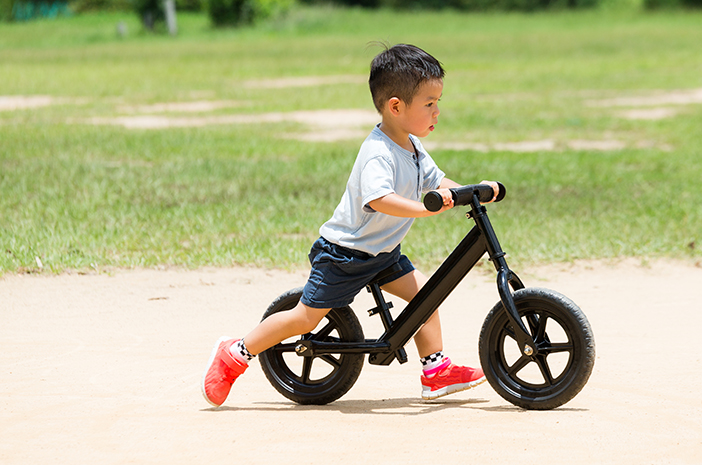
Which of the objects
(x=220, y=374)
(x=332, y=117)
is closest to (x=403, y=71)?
(x=220, y=374)

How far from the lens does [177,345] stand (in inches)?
192

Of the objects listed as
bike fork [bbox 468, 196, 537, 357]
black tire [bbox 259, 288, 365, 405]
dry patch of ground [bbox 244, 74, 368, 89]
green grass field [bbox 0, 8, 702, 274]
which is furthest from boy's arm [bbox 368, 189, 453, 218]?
dry patch of ground [bbox 244, 74, 368, 89]

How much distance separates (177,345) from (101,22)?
4992 centimetres

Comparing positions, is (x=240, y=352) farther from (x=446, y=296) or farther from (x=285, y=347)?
(x=446, y=296)

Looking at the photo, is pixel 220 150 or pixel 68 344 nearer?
pixel 68 344

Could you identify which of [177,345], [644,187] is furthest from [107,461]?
[644,187]

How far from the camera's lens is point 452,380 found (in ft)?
12.5

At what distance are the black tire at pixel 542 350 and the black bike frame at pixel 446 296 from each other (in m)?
0.07

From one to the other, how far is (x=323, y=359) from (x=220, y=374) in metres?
0.44

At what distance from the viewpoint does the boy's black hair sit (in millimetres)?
3482

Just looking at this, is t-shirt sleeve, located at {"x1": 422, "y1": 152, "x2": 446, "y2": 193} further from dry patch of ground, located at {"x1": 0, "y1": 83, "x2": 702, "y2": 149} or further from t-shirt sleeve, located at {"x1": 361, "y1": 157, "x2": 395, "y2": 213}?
dry patch of ground, located at {"x1": 0, "y1": 83, "x2": 702, "y2": 149}

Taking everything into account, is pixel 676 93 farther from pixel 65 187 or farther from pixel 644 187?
pixel 65 187

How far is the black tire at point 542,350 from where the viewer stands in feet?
11.3

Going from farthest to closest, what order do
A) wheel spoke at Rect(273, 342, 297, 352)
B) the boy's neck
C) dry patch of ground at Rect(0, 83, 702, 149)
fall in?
1. dry patch of ground at Rect(0, 83, 702, 149)
2. wheel spoke at Rect(273, 342, 297, 352)
3. the boy's neck
